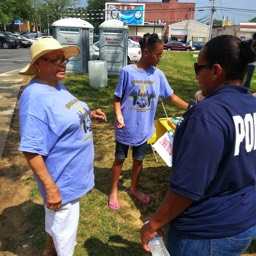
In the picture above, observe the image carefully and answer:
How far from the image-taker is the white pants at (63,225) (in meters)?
2.11

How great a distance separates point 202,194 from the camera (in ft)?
4.18

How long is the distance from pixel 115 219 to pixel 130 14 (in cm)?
4908

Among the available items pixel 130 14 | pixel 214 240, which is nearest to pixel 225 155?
pixel 214 240

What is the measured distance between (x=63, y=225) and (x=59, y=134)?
0.69 m

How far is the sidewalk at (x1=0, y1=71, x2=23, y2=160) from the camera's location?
18.3ft

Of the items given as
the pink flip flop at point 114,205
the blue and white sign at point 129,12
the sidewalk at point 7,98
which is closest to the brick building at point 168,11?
the blue and white sign at point 129,12

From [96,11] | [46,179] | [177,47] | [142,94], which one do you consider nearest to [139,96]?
[142,94]

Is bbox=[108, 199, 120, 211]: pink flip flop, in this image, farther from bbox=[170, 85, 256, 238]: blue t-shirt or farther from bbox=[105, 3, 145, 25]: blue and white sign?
bbox=[105, 3, 145, 25]: blue and white sign

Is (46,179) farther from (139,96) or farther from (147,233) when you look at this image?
(139,96)

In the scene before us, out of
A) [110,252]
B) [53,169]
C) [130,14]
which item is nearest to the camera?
[53,169]

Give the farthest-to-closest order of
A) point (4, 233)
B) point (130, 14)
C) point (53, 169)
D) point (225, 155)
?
point (130, 14), point (4, 233), point (53, 169), point (225, 155)

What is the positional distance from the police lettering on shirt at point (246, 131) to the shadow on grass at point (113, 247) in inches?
72.6

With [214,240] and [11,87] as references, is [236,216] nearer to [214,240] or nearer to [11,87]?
[214,240]

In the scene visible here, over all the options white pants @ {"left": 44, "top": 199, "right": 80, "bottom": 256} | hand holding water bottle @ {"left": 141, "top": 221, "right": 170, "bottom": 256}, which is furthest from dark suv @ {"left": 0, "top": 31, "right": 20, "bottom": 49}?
hand holding water bottle @ {"left": 141, "top": 221, "right": 170, "bottom": 256}
